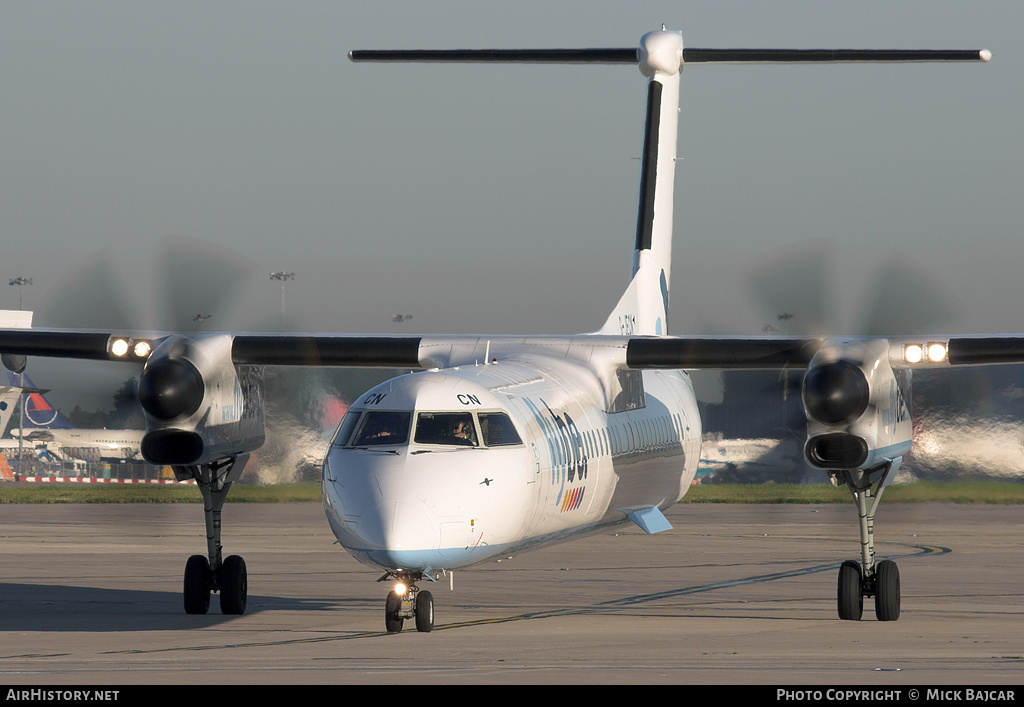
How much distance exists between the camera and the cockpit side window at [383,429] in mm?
13727

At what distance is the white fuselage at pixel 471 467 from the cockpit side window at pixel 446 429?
13 mm

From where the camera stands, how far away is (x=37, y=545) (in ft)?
96.1

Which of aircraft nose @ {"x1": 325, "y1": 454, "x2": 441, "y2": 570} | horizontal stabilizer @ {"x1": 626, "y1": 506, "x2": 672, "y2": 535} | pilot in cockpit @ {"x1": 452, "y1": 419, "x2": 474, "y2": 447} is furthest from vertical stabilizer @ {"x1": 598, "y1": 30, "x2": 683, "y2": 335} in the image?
aircraft nose @ {"x1": 325, "y1": 454, "x2": 441, "y2": 570}

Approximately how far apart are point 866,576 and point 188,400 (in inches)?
338

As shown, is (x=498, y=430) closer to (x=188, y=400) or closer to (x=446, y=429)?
(x=446, y=429)

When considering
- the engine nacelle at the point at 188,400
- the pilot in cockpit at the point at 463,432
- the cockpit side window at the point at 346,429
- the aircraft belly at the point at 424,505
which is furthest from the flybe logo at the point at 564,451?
the engine nacelle at the point at 188,400

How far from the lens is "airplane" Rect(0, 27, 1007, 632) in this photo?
1338cm

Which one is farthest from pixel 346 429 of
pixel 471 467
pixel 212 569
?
pixel 212 569

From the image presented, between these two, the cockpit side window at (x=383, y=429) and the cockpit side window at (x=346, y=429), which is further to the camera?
the cockpit side window at (x=346, y=429)

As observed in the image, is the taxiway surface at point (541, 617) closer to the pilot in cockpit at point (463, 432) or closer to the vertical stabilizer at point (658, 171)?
the pilot in cockpit at point (463, 432)

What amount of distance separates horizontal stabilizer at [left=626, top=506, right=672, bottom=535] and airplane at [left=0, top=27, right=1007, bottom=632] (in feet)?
0.18

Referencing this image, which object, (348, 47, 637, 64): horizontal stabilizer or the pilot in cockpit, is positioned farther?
(348, 47, 637, 64): horizontal stabilizer

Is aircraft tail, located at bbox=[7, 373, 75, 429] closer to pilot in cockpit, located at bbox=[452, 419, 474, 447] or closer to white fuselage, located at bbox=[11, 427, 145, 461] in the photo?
white fuselage, located at bbox=[11, 427, 145, 461]
